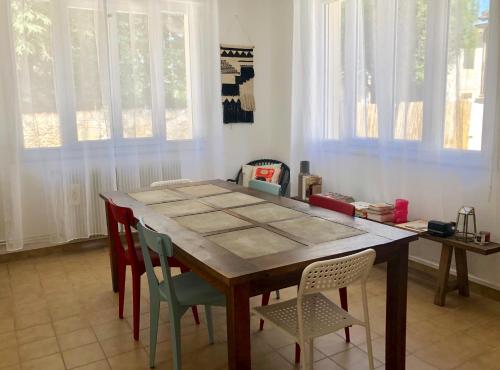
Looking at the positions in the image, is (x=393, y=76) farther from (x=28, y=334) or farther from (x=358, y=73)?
(x=28, y=334)

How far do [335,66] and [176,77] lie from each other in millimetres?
1454

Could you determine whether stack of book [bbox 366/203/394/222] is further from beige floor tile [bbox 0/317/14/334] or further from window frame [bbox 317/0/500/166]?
beige floor tile [bbox 0/317/14/334]

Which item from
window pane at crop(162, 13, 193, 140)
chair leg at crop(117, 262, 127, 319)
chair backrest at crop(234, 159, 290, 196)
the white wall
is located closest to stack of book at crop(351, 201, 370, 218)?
chair backrest at crop(234, 159, 290, 196)

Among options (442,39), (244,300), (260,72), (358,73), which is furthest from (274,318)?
(260,72)

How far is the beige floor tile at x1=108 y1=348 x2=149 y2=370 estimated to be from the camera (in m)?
2.21

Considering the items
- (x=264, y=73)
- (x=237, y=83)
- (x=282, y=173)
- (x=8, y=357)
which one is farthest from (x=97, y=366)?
(x=264, y=73)

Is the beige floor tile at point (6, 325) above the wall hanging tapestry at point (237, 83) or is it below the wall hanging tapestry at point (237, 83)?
below

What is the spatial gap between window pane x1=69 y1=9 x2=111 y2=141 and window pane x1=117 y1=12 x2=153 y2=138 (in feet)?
0.68

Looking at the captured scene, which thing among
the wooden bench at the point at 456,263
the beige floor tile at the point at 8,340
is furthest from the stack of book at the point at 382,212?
the beige floor tile at the point at 8,340

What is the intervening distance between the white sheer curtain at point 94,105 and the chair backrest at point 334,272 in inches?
110

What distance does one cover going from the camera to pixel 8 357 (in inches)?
91.6

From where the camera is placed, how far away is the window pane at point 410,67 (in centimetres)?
302

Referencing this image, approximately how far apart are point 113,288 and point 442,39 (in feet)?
9.22

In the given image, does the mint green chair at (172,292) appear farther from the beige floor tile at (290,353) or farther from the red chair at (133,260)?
the beige floor tile at (290,353)
